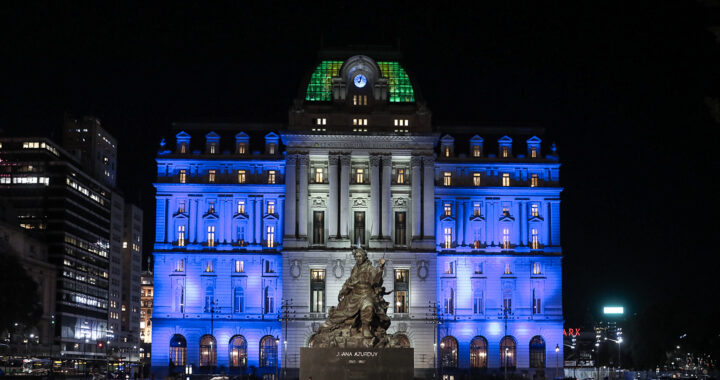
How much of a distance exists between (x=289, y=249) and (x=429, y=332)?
1914 centimetres

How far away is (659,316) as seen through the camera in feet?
424

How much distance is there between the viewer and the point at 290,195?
124 m

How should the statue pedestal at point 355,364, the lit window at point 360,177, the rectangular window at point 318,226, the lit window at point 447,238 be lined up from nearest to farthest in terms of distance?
the statue pedestal at point 355,364
the rectangular window at point 318,226
the lit window at point 360,177
the lit window at point 447,238

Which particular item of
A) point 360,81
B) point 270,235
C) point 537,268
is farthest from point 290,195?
point 537,268

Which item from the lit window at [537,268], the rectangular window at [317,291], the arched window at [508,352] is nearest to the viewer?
the rectangular window at [317,291]

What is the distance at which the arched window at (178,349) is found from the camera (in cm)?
12431

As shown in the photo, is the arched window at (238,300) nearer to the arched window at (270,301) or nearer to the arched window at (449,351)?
the arched window at (270,301)

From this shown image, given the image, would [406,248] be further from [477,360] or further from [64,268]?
[64,268]

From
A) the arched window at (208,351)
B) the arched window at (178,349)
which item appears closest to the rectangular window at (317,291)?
the arched window at (208,351)

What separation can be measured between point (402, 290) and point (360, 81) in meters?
26.1

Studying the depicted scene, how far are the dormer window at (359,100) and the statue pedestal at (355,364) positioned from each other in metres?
61.5

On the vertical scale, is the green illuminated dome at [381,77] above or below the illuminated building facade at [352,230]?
above

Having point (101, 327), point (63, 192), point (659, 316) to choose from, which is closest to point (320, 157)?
point (659, 316)

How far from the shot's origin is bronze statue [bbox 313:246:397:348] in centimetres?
6962
